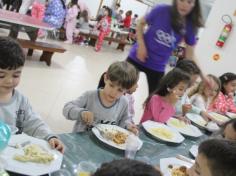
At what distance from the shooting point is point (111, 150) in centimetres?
147

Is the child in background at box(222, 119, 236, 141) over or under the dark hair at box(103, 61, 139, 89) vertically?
under

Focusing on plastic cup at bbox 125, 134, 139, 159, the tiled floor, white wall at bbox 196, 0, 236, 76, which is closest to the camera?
plastic cup at bbox 125, 134, 139, 159

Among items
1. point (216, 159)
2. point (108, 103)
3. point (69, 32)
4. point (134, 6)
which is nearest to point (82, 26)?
point (69, 32)

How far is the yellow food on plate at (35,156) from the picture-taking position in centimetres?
112

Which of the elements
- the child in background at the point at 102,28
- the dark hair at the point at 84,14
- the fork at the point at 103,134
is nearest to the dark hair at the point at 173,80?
the fork at the point at 103,134

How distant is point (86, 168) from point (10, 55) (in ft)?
2.02

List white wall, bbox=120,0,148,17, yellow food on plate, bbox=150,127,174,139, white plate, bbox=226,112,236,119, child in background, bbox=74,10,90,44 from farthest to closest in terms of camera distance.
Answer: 1. white wall, bbox=120,0,148,17
2. child in background, bbox=74,10,90,44
3. white plate, bbox=226,112,236,119
4. yellow food on plate, bbox=150,127,174,139

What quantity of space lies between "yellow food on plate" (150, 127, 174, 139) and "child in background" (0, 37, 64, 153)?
0.65 metres

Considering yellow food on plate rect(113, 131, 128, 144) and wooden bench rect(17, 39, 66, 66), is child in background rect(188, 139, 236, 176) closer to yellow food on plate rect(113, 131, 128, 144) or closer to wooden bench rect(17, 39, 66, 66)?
yellow food on plate rect(113, 131, 128, 144)

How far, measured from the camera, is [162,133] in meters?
1.87

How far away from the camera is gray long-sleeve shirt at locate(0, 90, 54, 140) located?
4.92 feet

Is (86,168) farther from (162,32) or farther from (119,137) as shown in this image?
(162,32)

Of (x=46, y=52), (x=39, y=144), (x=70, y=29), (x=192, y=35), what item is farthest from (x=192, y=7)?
(x=70, y=29)

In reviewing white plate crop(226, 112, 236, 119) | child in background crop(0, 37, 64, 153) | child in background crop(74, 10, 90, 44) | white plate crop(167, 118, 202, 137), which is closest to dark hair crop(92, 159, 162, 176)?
child in background crop(0, 37, 64, 153)
